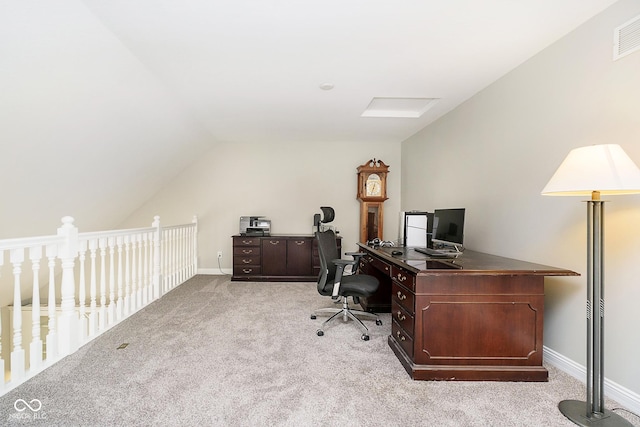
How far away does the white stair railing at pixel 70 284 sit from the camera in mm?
1915

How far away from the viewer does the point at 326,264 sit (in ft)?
9.41

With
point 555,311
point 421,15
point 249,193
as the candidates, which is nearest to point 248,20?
point 421,15

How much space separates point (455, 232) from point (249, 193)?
3.65 metres

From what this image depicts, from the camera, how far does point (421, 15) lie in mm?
1932

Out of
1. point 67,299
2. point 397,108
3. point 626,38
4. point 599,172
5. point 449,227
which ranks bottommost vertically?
point 67,299

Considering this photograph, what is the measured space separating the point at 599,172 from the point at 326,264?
2.03 meters

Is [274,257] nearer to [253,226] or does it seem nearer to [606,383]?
[253,226]

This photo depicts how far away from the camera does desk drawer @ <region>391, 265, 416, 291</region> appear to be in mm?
2059

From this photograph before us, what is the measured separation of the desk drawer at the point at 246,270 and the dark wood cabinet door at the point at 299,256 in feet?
1.65

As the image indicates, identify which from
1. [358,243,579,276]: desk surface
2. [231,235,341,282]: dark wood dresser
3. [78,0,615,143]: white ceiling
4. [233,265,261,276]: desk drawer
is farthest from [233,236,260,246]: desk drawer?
[358,243,579,276]: desk surface

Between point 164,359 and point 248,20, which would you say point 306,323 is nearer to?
point 164,359

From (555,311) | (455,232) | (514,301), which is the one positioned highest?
(455,232)
